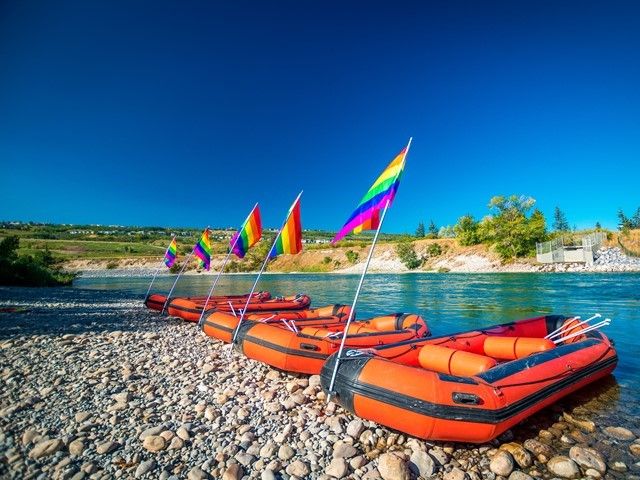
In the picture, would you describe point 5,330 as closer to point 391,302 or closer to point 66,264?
point 391,302

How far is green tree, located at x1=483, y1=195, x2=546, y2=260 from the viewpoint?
51.7 meters

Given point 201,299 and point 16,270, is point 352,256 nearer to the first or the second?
point 16,270

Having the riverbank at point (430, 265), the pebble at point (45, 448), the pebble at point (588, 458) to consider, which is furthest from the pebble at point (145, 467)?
the riverbank at point (430, 265)

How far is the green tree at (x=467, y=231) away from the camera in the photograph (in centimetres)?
5928

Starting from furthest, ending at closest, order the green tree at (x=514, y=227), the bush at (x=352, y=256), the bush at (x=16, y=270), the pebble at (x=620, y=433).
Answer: the bush at (x=352, y=256), the green tree at (x=514, y=227), the bush at (x=16, y=270), the pebble at (x=620, y=433)

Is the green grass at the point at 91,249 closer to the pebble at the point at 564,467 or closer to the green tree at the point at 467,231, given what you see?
the green tree at the point at 467,231

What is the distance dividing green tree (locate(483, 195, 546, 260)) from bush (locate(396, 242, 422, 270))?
1180cm

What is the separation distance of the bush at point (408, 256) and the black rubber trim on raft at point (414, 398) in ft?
185

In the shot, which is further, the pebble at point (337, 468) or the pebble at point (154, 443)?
the pebble at point (154, 443)

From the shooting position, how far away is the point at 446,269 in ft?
180

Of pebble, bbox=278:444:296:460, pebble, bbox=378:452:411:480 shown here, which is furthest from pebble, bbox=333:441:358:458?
pebble, bbox=278:444:296:460

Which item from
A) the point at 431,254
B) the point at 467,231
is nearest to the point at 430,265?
the point at 431,254

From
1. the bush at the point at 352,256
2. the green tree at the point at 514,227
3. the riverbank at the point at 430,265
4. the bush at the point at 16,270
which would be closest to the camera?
the bush at the point at 16,270

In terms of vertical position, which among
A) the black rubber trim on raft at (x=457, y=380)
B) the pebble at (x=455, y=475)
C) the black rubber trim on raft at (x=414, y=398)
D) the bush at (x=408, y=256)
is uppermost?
the bush at (x=408, y=256)
